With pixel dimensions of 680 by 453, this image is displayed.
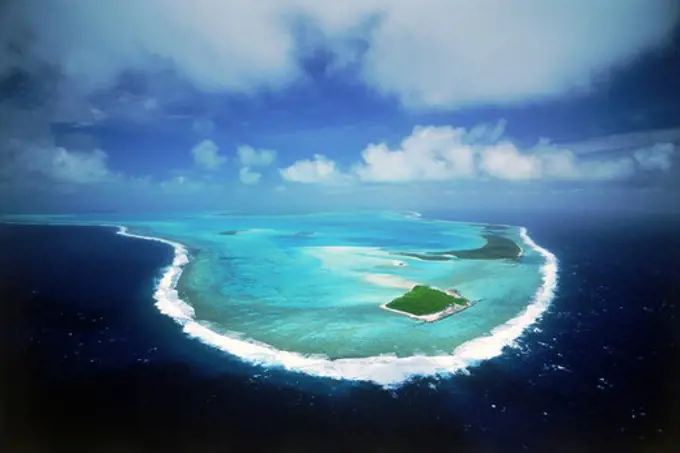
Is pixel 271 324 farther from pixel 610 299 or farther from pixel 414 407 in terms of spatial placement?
pixel 610 299

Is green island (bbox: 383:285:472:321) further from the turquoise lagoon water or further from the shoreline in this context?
the turquoise lagoon water

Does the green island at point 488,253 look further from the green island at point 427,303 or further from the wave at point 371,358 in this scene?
the wave at point 371,358

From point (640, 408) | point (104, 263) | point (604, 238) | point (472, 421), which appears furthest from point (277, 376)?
point (604, 238)

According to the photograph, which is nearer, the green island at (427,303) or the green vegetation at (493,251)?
the green island at (427,303)

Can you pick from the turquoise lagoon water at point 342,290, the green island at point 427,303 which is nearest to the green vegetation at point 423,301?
the green island at point 427,303

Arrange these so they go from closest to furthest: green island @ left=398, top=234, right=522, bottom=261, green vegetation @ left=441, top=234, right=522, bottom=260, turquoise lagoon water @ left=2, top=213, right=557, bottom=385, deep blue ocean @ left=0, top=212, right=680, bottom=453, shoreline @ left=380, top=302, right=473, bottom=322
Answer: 1. deep blue ocean @ left=0, top=212, right=680, bottom=453
2. turquoise lagoon water @ left=2, top=213, right=557, bottom=385
3. shoreline @ left=380, top=302, right=473, bottom=322
4. green island @ left=398, top=234, right=522, bottom=261
5. green vegetation @ left=441, top=234, right=522, bottom=260

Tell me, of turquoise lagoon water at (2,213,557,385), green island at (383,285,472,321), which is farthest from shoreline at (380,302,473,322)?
turquoise lagoon water at (2,213,557,385)

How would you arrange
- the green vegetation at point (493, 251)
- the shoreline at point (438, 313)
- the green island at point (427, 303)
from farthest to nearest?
the green vegetation at point (493, 251)
the green island at point (427, 303)
the shoreline at point (438, 313)
